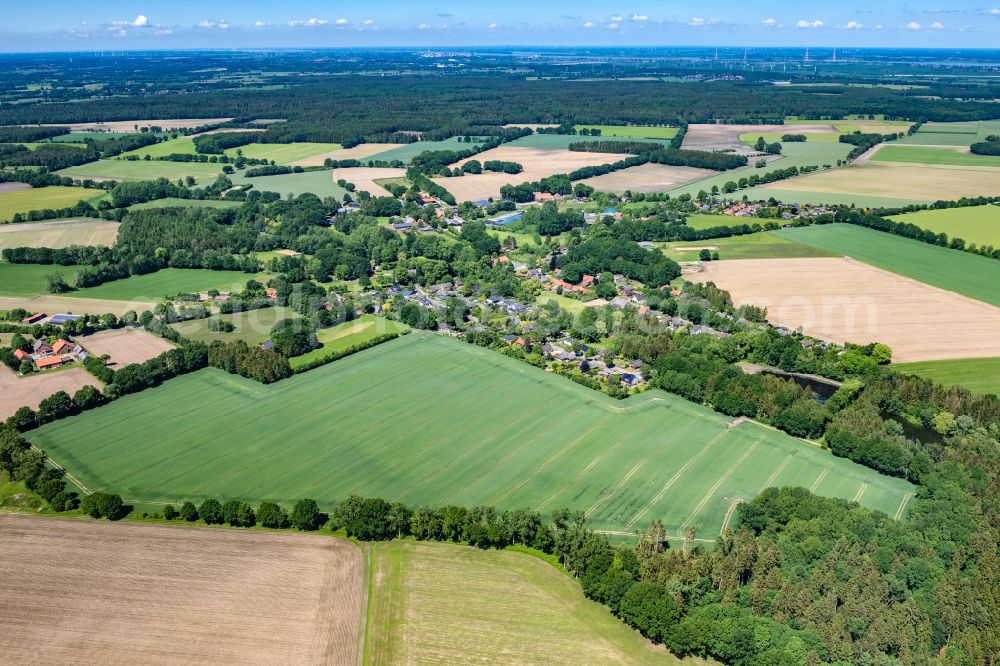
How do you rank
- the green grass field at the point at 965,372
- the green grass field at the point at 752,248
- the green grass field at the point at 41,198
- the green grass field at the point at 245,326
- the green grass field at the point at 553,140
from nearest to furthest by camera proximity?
the green grass field at the point at 965,372
the green grass field at the point at 245,326
the green grass field at the point at 752,248
the green grass field at the point at 41,198
the green grass field at the point at 553,140

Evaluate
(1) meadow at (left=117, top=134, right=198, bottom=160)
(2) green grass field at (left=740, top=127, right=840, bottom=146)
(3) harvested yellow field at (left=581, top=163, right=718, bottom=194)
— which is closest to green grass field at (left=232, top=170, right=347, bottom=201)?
(1) meadow at (left=117, top=134, right=198, bottom=160)

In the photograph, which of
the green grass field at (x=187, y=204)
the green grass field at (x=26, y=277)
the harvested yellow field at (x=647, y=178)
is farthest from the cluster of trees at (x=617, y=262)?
the green grass field at (x=26, y=277)

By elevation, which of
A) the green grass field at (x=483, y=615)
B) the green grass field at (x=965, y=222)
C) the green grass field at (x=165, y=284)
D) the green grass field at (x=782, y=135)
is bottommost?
the green grass field at (x=483, y=615)

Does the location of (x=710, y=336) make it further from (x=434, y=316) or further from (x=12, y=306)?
(x=12, y=306)

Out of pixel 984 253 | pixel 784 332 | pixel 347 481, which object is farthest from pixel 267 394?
pixel 984 253

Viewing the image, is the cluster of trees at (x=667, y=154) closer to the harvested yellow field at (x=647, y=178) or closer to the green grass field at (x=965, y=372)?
the harvested yellow field at (x=647, y=178)
